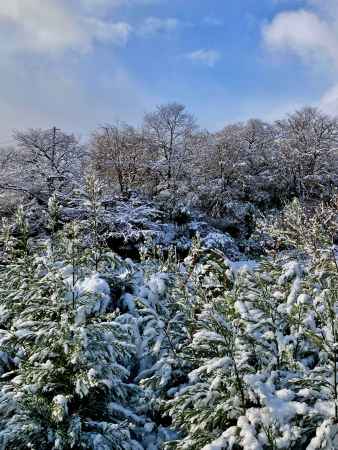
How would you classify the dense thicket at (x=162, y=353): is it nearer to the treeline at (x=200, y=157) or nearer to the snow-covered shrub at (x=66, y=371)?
the snow-covered shrub at (x=66, y=371)

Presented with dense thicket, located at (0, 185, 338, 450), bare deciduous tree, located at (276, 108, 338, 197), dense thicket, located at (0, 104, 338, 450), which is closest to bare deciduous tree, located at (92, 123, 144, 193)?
bare deciduous tree, located at (276, 108, 338, 197)

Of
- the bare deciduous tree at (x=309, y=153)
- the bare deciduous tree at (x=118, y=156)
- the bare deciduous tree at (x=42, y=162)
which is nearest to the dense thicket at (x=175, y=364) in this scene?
the bare deciduous tree at (x=42, y=162)

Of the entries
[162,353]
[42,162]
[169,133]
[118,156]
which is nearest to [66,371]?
[162,353]

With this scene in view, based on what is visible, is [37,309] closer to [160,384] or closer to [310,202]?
Answer: [160,384]

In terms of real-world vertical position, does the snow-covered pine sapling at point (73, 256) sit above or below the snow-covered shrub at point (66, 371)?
above

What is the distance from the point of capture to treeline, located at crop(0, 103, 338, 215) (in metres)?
20.3

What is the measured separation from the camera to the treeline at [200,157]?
20.3 m

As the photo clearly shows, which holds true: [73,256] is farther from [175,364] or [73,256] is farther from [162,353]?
[175,364]

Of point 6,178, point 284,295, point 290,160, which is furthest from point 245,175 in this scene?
point 284,295

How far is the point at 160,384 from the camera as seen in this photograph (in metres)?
3.40

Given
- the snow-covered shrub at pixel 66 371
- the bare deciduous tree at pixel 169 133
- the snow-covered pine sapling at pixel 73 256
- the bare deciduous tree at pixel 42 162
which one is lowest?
the snow-covered shrub at pixel 66 371

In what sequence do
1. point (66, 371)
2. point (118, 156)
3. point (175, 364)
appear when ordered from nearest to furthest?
point (66, 371), point (175, 364), point (118, 156)

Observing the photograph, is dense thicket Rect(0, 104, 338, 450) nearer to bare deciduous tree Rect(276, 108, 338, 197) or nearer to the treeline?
the treeline

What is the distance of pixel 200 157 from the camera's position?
23797mm
